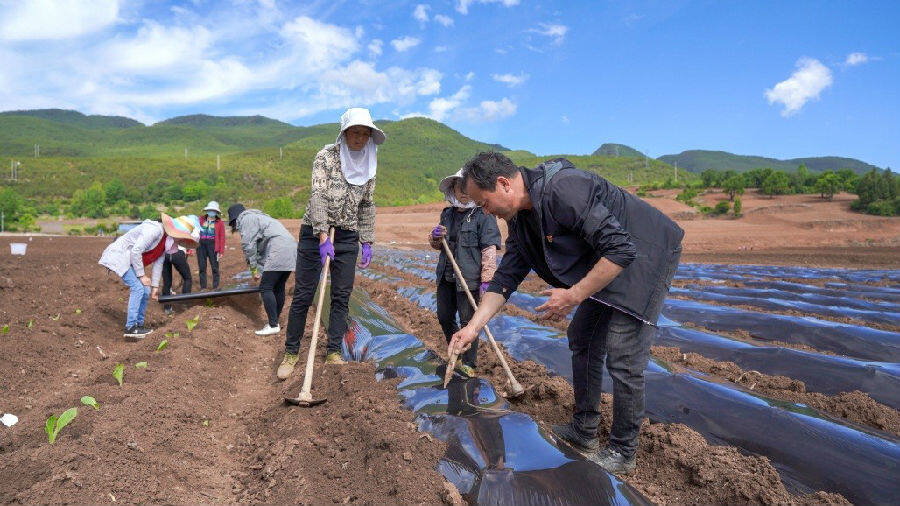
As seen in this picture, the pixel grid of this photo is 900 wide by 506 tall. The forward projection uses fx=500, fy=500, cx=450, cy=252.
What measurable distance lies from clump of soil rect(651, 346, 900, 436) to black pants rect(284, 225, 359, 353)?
2861 millimetres

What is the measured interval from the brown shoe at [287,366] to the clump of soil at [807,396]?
320 centimetres

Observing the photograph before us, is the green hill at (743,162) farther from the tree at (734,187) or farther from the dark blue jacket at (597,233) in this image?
the dark blue jacket at (597,233)

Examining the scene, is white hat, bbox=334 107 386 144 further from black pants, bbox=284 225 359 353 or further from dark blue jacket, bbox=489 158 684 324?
dark blue jacket, bbox=489 158 684 324

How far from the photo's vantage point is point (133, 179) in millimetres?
52969

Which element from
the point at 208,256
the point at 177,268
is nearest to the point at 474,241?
the point at 177,268

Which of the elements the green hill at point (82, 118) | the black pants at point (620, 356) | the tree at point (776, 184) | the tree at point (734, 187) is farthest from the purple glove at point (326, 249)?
the green hill at point (82, 118)

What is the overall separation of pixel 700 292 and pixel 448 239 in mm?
6266

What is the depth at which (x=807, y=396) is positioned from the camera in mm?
3500

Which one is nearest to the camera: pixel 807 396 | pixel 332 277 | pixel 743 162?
pixel 807 396

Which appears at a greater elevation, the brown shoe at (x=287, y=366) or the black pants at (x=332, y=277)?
the black pants at (x=332, y=277)

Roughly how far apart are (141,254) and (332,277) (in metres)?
2.84

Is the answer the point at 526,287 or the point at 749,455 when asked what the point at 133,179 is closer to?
the point at 526,287

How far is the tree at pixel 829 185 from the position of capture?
29.4 m

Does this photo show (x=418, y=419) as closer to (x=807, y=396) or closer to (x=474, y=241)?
(x=474, y=241)
